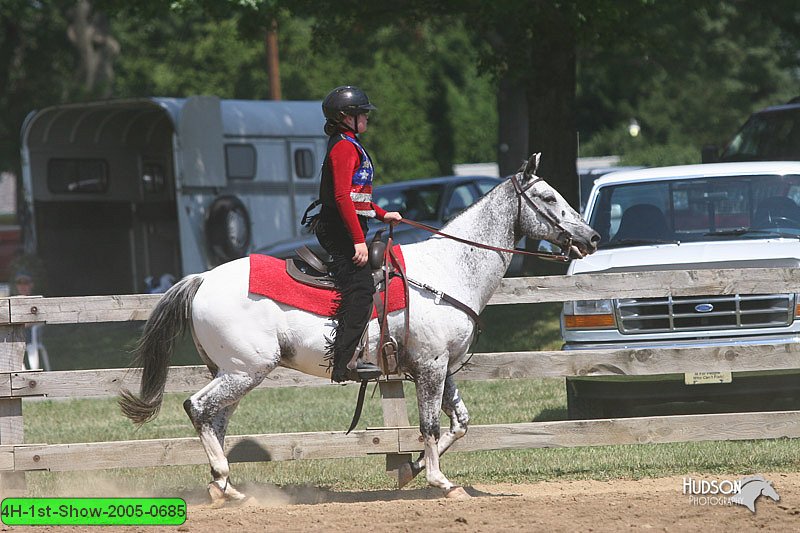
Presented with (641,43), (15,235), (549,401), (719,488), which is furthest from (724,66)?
(719,488)

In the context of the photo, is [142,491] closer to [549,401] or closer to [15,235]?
[549,401]

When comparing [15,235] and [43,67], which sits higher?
[43,67]

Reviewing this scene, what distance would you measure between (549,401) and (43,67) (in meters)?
32.6

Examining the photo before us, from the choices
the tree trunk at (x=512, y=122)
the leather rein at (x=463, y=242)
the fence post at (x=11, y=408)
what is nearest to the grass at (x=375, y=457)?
the fence post at (x=11, y=408)

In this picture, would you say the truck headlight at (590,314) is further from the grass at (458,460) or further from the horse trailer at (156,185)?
the horse trailer at (156,185)

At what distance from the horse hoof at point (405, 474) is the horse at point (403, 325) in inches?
0.4

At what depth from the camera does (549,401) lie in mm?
11227

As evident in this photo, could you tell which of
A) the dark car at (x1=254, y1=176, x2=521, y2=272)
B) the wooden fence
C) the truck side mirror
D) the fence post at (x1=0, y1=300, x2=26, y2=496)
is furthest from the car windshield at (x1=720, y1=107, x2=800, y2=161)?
the fence post at (x1=0, y1=300, x2=26, y2=496)

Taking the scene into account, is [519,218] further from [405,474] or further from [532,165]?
[405,474]

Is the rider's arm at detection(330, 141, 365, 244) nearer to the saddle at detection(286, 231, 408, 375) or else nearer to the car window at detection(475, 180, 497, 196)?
the saddle at detection(286, 231, 408, 375)

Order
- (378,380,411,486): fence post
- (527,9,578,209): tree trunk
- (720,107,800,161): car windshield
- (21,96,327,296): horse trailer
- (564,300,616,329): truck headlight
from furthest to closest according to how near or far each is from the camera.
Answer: (21,96,327,296): horse trailer < (527,9,578,209): tree trunk < (720,107,800,161): car windshield < (564,300,616,329): truck headlight < (378,380,411,486): fence post

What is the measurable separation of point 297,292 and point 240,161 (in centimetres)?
1197

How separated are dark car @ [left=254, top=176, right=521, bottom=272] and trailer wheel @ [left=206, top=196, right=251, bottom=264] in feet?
4.58

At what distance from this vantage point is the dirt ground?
21.2ft
